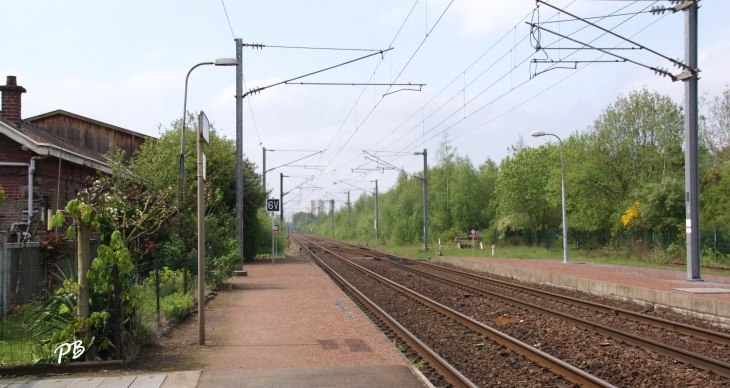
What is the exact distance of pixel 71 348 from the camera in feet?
27.0

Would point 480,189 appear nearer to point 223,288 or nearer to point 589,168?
point 589,168

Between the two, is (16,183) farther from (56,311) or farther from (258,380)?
(258,380)

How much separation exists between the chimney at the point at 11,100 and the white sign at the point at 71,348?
14.0m

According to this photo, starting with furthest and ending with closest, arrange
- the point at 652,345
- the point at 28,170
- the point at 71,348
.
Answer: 1. the point at 28,170
2. the point at 652,345
3. the point at 71,348

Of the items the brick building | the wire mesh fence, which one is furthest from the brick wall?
the wire mesh fence

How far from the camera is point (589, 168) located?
141 ft

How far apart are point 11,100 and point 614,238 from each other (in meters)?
32.9

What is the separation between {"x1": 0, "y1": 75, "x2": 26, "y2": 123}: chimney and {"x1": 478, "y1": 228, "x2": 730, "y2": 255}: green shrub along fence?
29.1 metres

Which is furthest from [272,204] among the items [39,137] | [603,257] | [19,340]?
[19,340]

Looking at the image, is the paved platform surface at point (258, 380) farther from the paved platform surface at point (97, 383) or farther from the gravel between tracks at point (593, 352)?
the gravel between tracks at point (593, 352)

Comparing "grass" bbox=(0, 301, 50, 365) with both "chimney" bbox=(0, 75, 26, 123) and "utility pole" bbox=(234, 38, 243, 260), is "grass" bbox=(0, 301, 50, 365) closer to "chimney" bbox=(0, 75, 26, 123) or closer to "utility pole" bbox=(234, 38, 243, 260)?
"chimney" bbox=(0, 75, 26, 123)

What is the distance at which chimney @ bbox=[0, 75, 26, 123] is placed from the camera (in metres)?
19.9

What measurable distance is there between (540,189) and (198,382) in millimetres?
46213

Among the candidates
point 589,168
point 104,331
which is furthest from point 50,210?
point 589,168
